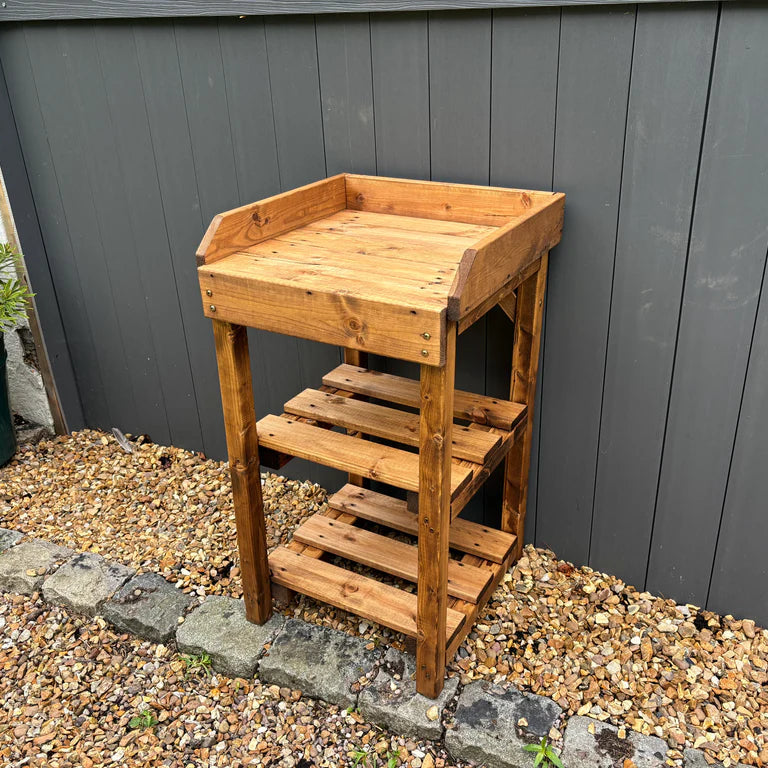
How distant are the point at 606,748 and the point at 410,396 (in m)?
1.10

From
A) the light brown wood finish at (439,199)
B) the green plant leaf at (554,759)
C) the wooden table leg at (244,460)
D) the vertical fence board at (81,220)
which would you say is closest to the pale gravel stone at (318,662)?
the wooden table leg at (244,460)

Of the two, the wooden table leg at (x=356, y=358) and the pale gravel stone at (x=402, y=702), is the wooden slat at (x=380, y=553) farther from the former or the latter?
the wooden table leg at (x=356, y=358)

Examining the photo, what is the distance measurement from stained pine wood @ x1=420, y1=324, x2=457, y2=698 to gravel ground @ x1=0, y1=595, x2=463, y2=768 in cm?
23

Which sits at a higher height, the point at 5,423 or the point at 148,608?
the point at 5,423

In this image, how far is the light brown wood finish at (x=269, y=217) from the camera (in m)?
1.92

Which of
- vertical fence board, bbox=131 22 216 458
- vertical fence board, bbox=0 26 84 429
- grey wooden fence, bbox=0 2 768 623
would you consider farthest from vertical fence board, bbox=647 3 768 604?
vertical fence board, bbox=0 26 84 429

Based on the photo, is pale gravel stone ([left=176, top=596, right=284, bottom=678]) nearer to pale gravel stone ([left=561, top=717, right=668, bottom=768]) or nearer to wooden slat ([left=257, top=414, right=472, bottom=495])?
wooden slat ([left=257, top=414, right=472, bottom=495])

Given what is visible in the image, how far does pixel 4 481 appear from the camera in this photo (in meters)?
3.24

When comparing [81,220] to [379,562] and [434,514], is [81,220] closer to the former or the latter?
[379,562]

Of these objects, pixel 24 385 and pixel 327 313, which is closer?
pixel 327 313

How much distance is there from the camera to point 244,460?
2.11 m

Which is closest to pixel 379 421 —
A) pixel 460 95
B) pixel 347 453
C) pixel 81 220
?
pixel 347 453

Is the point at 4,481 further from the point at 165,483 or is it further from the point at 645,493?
the point at 645,493

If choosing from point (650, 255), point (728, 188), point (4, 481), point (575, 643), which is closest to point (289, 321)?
point (650, 255)
